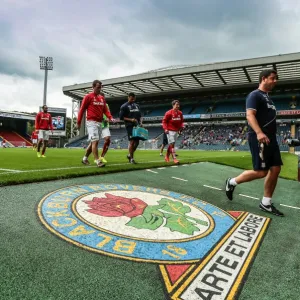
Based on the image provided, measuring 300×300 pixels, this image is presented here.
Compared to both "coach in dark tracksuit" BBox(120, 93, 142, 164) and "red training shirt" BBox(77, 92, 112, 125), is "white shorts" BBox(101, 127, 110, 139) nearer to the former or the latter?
"red training shirt" BBox(77, 92, 112, 125)

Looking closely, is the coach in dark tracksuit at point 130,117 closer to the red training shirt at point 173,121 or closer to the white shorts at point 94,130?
the white shorts at point 94,130

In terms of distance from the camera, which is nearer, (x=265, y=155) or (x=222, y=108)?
(x=265, y=155)

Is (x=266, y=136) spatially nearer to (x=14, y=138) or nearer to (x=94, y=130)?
(x=94, y=130)

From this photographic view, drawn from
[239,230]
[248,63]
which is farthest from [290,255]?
[248,63]

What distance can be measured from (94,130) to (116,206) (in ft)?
11.2

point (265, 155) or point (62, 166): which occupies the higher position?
point (265, 155)

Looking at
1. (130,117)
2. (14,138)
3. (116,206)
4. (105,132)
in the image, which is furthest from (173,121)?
(14,138)

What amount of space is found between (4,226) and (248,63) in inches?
1305

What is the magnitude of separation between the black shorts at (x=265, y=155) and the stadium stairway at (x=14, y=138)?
49208mm

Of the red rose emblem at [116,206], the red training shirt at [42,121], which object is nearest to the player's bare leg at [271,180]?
the red rose emblem at [116,206]

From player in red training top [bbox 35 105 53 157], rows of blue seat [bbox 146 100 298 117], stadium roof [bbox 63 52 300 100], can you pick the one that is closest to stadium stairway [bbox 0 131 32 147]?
stadium roof [bbox 63 52 300 100]

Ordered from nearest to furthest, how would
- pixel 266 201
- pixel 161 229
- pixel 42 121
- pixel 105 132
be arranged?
pixel 161 229
pixel 266 201
pixel 105 132
pixel 42 121

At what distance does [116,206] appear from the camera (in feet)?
9.20

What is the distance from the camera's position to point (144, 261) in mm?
1757
